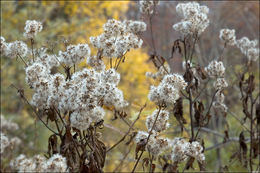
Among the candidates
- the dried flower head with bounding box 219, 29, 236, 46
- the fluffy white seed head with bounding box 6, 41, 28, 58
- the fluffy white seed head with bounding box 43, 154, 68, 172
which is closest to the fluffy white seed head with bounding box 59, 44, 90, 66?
the fluffy white seed head with bounding box 6, 41, 28, 58

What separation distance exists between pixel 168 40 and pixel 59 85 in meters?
7.27

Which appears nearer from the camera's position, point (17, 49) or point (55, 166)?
point (55, 166)

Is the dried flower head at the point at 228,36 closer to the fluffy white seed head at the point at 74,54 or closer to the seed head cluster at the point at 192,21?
the seed head cluster at the point at 192,21

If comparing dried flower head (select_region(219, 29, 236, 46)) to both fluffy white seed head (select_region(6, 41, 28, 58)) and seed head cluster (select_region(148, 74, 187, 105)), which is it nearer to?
seed head cluster (select_region(148, 74, 187, 105))

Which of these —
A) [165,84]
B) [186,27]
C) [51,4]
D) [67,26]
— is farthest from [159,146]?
[67,26]

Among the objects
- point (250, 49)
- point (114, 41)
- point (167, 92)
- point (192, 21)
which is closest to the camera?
point (167, 92)

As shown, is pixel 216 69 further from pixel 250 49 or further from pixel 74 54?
pixel 74 54

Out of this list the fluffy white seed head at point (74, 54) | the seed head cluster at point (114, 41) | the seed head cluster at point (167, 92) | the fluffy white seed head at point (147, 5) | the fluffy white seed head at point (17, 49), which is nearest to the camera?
the seed head cluster at point (167, 92)

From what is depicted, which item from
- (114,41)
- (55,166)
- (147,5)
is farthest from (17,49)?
(147,5)

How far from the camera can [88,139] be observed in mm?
1592

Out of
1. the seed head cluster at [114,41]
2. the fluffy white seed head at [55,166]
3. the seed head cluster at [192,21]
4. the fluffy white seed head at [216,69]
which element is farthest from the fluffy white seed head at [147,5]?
the fluffy white seed head at [55,166]

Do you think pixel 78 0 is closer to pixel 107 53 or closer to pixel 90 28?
pixel 90 28

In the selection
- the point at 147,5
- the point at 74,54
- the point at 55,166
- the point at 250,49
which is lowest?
the point at 55,166

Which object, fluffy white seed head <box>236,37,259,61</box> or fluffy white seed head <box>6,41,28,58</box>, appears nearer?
fluffy white seed head <box>6,41,28,58</box>
